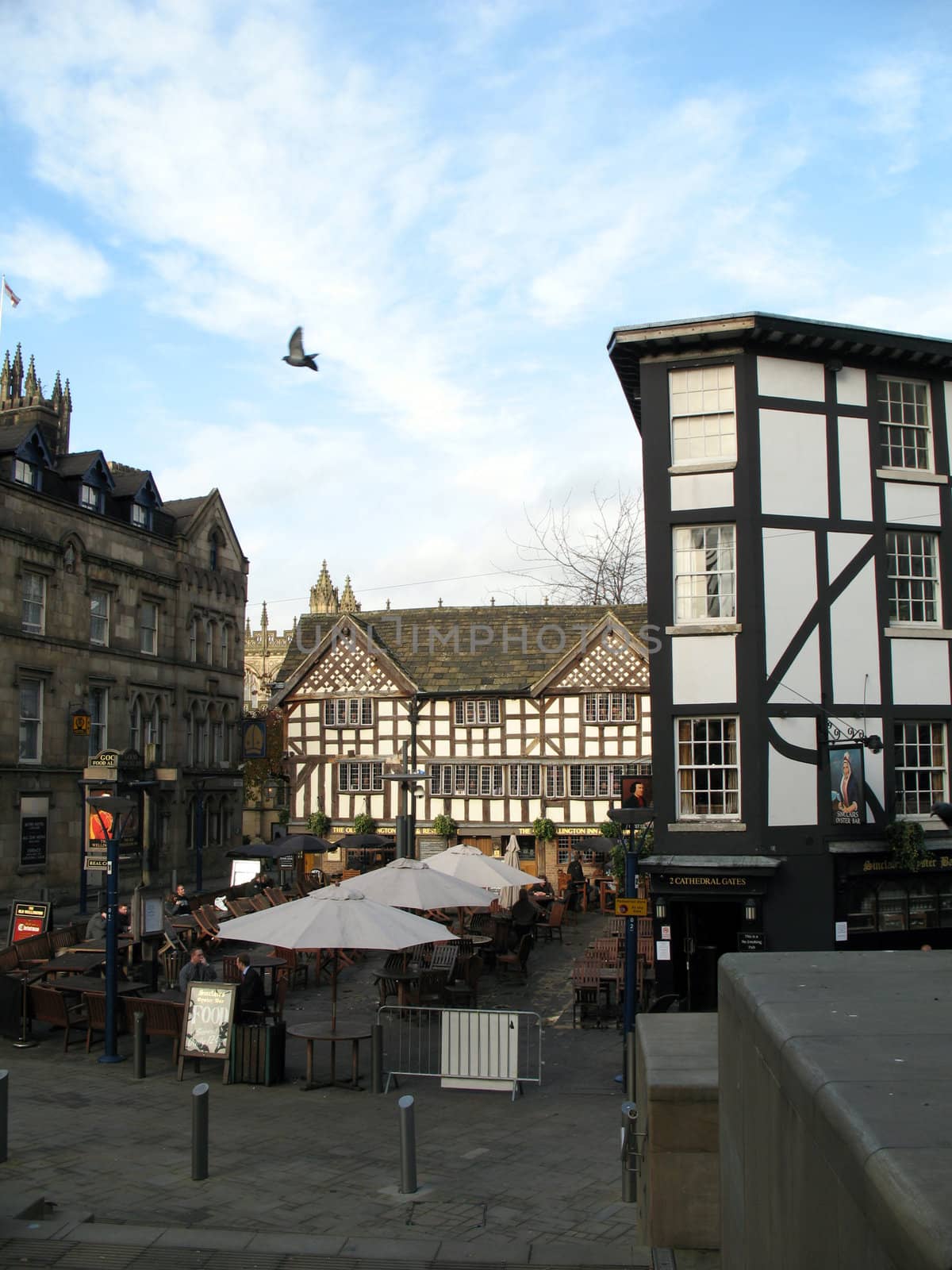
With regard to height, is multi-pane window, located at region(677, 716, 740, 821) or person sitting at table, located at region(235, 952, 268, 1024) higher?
multi-pane window, located at region(677, 716, 740, 821)

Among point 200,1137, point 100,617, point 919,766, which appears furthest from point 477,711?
point 200,1137

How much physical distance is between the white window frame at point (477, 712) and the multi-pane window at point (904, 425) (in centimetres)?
2107

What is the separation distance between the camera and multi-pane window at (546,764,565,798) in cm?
3816

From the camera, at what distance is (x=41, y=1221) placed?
29.0 feet

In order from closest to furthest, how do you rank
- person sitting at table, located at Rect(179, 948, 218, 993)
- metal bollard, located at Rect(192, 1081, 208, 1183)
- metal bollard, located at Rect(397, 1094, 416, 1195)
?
metal bollard, located at Rect(397, 1094, 416, 1195) < metal bollard, located at Rect(192, 1081, 208, 1183) < person sitting at table, located at Rect(179, 948, 218, 993)

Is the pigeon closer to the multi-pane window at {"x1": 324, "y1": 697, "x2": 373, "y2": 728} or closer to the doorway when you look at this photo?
the doorway

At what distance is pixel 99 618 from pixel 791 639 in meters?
24.6

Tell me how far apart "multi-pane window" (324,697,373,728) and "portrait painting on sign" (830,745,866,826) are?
23.7 m

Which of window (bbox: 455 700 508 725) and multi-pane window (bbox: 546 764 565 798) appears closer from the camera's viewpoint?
multi-pane window (bbox: 546 764 565 798)

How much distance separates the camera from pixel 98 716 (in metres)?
36.4

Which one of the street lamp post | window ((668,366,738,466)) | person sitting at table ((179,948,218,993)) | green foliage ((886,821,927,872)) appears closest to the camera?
the street lamp post

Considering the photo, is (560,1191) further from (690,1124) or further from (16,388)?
(16,388)

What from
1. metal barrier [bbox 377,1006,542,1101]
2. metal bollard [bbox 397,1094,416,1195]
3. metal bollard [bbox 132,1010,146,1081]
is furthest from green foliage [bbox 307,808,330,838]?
metal bollard [bbox 397,1094,416,1195]

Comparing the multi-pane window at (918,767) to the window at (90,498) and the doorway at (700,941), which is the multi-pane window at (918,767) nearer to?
the doorway at (700,941)
